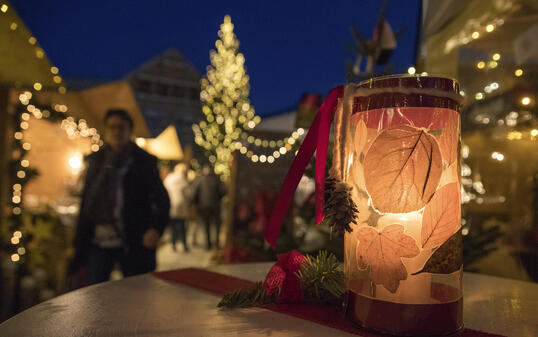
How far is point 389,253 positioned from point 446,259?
4.1 inches

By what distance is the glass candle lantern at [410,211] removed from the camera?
0.62 metres

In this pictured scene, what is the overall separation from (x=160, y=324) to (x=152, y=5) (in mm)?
37588

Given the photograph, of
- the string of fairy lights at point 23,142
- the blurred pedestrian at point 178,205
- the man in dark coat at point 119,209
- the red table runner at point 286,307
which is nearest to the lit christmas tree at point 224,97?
the blurred pedestrian at point 178,205

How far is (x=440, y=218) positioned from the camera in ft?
2.09

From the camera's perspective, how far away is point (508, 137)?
205cm

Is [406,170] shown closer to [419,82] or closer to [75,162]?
[419,82]

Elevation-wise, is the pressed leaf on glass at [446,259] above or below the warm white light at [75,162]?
below

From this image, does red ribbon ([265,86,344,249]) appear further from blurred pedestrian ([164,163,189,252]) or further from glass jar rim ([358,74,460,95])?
blurred pedestrian ([164,163,189,252])

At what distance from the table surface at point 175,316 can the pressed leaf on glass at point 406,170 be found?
0.25 metres

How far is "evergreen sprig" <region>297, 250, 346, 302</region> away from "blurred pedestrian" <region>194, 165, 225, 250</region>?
20.6 feet

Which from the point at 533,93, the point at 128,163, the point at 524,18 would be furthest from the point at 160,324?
the point at 524,18

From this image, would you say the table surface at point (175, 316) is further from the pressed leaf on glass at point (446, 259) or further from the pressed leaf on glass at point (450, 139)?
the pressed leaf on glass at point (450, 139)

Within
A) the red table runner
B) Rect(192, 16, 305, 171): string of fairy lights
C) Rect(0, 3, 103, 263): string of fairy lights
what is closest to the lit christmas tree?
Rect(192, 16, 305, 171): string of fairy lights

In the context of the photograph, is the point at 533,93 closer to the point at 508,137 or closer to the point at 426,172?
A: the point at 508,137
